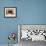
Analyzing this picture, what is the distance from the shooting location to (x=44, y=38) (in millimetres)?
4648

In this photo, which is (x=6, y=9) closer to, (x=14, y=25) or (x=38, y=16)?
(x=14, y=25)

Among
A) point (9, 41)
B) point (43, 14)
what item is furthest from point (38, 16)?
point (9, 41)

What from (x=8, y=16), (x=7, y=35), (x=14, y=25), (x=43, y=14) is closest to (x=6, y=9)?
(x=8, y=16)

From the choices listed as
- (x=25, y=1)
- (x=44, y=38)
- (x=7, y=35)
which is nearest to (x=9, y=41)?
(x=7, y=35)

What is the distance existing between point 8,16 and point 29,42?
1.29 m

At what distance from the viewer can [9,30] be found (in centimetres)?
501

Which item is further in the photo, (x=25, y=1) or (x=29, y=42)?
(x=25, y=1)

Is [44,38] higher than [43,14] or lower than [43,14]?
lower

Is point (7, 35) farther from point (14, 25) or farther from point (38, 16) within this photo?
point (38, 16)

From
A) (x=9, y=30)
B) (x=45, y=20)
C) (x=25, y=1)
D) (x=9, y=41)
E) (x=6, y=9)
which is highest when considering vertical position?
(x=25, y=1)

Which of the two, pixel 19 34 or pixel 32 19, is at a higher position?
pixel 32 19

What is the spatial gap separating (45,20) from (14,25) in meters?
1.20

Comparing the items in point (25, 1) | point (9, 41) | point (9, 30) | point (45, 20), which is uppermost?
point (25, 1)

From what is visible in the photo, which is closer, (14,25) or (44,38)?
(44,38)
